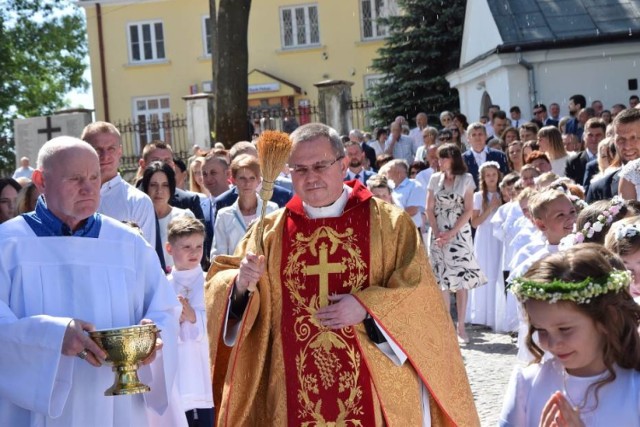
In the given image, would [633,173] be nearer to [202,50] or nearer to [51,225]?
[51,225]

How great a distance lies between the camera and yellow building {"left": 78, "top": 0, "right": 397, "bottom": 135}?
45.2 m

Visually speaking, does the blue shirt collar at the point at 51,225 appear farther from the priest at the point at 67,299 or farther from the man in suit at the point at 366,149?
the man in suit at the point at 366,149

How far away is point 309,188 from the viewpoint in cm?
571

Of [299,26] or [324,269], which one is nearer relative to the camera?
[324,269]

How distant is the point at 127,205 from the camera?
8031 millimetres

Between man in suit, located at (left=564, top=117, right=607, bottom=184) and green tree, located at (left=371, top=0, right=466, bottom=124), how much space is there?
20112 millimetres

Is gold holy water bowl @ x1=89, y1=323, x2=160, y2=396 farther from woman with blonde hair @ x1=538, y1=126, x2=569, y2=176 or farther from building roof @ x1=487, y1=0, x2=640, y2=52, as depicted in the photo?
building roof @ x1=487, y1=0, x2=640, y2=52

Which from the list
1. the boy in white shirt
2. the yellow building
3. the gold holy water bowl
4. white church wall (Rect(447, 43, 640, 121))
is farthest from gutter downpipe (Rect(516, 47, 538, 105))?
the gold holy water bowl

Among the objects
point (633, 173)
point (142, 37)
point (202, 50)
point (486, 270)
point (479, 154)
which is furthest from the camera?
point (142, 37)

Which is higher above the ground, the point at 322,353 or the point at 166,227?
the point at 166,227

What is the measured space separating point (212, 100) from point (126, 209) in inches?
824

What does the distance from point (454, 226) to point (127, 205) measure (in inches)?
214

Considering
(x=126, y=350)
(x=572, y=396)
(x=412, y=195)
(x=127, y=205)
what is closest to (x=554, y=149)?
(x=412, y=195)

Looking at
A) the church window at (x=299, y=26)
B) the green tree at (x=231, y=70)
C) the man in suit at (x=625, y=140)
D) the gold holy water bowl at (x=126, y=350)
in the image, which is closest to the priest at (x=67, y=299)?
the gold holy water bowl at (x=126, y=350)
